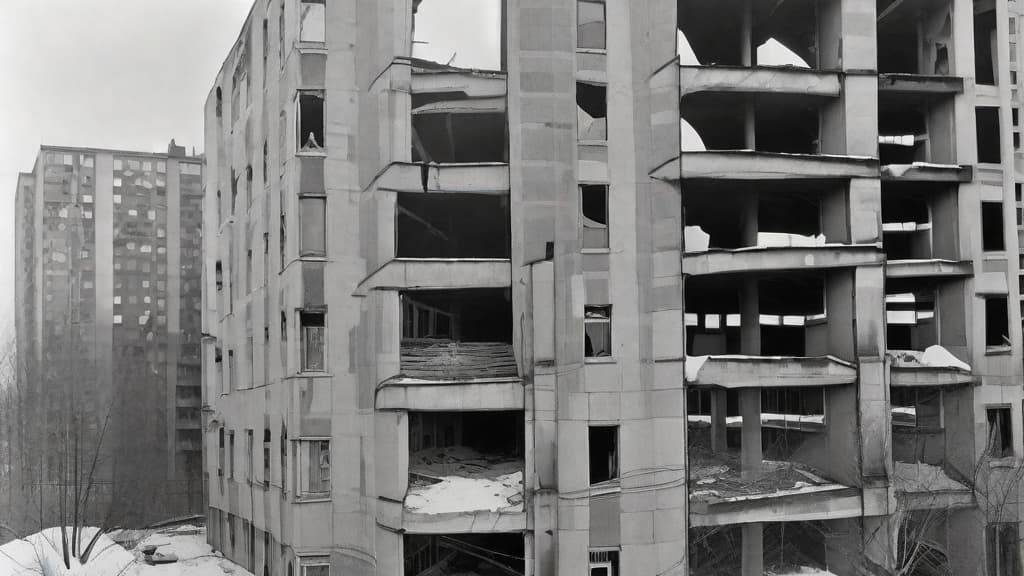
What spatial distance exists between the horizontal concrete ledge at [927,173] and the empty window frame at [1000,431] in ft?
26.7

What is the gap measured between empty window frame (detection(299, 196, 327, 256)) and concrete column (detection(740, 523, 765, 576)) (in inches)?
637

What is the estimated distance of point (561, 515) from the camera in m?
20.3

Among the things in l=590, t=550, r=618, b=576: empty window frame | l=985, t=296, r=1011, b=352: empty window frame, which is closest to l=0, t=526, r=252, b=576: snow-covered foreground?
l=590, t=550, r=618, b=576: empty window frame

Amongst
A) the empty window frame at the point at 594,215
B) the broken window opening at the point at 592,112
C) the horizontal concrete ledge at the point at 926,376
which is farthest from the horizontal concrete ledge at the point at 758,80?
the horizontal concrete ledge at the point at 926,376

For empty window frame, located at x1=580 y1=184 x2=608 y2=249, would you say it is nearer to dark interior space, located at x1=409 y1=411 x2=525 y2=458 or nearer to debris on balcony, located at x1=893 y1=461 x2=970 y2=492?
dark interior space, located at x1=409 y1=411 x2=525 y2=458

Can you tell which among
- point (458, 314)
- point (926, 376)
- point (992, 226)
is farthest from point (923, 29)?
point (458, 314)

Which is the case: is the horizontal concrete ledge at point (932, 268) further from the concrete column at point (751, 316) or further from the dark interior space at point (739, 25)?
the dark interior space at point (739, 25)

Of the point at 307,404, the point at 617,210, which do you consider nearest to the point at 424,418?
the point at 307,404

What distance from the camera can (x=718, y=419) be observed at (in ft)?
91.0

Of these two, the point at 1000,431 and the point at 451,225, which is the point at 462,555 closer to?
the point at 451,225

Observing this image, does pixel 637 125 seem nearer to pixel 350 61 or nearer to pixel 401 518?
pixel 350 61

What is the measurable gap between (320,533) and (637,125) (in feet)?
52.4

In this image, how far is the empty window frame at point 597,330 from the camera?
2120 cm

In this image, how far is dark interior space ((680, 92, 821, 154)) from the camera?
78.9 feet
